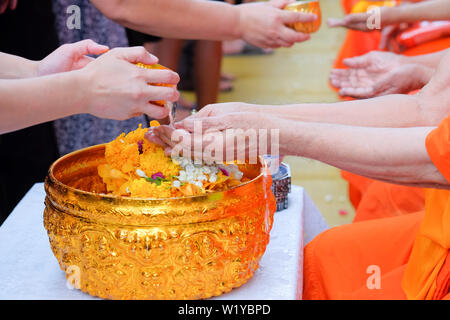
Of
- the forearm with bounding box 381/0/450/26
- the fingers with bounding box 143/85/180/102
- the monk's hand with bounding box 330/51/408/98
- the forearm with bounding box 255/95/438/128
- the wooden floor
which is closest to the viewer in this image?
the fingers with bounding box 143/85/180/102

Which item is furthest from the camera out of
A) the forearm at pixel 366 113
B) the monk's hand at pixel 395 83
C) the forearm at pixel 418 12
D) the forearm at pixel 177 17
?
the forearm at pixel 418 12

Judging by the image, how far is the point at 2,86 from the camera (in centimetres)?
82

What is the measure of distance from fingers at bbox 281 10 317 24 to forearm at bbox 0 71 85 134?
886 mm

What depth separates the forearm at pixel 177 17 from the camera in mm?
1421

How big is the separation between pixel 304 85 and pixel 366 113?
2.83m

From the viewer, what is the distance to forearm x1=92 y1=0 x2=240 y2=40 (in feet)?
4.66

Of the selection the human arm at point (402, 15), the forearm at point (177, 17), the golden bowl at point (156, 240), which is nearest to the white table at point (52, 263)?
the golden bowl at point (156, 240)

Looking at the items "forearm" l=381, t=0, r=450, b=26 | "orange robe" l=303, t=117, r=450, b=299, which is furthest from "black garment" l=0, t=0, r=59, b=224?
"forearm" l=381, t=0, r=450, b=26

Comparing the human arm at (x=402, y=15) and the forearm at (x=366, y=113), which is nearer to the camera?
the forearm at (x=366, y=113)

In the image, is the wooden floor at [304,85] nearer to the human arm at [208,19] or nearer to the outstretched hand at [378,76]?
the outstretched hand at [378,76]

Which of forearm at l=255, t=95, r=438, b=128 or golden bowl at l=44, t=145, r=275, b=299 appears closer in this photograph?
golden bowl at l=44, t=145, r=275, b=299

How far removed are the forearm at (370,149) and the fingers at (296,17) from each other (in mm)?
749

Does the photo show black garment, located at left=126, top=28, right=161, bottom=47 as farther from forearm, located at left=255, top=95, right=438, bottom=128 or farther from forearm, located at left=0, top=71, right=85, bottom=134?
forearm, located at left=0, top=71, right=85, bottom=134

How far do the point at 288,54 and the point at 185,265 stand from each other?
14.2 ft
